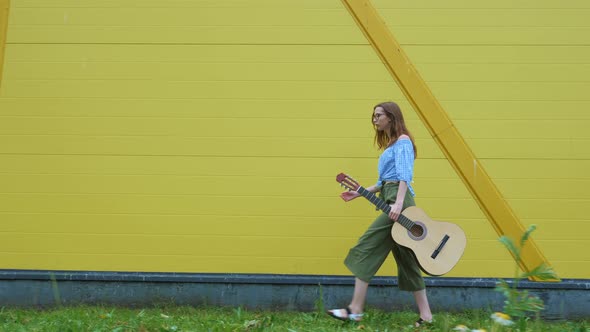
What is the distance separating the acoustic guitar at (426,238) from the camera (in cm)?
432

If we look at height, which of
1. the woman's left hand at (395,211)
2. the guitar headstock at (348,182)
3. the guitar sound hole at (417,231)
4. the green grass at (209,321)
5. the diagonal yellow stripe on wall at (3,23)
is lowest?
the green grass at (209,321)

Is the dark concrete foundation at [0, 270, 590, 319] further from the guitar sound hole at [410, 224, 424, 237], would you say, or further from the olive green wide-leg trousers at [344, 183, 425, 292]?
the guitar sound hole at [410, 224, 424, 237]

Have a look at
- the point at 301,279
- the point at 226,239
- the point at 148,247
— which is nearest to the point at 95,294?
the point at 148,247

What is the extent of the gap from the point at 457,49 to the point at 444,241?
1.59 metres

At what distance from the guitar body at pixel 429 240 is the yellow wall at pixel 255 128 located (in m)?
0.75

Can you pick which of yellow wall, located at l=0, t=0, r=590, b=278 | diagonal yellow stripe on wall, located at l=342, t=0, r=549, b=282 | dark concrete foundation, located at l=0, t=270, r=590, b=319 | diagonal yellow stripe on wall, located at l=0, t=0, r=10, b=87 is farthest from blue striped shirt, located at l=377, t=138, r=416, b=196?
diagonal yellow stripe on wall, located at l=0, t=0, r=10, b=87

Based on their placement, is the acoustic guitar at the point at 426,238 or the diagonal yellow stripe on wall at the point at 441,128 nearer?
the acoustic guitar at the point at 426,238

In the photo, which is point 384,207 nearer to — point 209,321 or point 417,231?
point 417,231

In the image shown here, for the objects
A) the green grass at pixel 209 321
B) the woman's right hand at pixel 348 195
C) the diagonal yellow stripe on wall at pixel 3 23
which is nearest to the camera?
the green grass at pixel 209 321

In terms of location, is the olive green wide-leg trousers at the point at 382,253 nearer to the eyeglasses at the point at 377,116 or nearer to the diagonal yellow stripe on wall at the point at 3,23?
the eyeglasses at the point at 377,116

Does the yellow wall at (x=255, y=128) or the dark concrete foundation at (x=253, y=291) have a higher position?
the yellow wall at (x=255, y=128)

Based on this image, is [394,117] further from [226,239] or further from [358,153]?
[226,239]

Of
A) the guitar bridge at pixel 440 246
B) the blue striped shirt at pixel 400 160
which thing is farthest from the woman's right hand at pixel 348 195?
the guitar bridge at pixel 440 246

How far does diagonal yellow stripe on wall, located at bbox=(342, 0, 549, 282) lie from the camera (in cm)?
507
